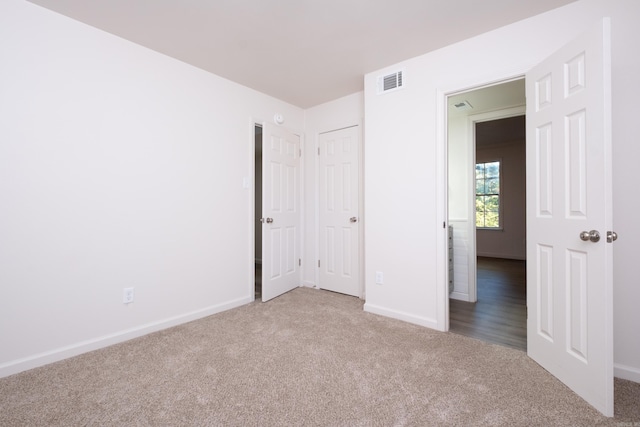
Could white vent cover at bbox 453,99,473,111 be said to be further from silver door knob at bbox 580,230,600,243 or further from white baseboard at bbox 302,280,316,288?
white baseboard at bbox 302,280,316,288

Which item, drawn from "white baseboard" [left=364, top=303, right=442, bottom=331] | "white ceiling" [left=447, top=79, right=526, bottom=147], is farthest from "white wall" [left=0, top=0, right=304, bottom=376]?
"white ceiling" [left=447, top=79, right=526, bottom=147]

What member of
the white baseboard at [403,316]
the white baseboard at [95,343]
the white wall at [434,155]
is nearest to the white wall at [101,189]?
the white baseboard at [95,343]

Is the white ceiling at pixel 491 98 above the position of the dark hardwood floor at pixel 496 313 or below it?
above

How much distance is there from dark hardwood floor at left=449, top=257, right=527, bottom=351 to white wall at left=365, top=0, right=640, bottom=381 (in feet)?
1.25

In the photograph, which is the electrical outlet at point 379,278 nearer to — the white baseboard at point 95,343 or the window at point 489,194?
the white baseboard at point 95,343

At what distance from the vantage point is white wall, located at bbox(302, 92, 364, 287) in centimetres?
360

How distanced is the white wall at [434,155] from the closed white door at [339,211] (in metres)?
0.51

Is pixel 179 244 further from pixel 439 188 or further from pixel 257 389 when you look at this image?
pixel 439 188

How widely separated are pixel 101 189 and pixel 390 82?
8.96 ft

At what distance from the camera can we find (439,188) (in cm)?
243

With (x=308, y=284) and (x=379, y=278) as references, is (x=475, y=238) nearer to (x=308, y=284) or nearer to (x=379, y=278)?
(x=379, y=278)

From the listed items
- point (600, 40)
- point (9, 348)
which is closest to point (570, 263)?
point (600, 40)

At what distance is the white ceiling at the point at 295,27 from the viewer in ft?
6.19

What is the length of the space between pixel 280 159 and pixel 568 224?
9.24ft
